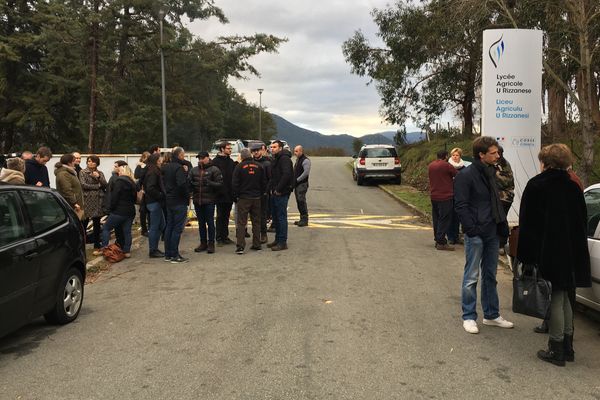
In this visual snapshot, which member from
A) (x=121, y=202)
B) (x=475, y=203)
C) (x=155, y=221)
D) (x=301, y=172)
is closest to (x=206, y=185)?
(x=155, y=221)

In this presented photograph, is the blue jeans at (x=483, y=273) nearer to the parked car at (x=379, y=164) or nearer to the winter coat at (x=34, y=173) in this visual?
the winter coat at (x=34, y=173)

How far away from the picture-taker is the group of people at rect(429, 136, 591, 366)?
14.3ft

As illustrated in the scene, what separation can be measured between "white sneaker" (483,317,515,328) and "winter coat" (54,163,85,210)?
6.12 m

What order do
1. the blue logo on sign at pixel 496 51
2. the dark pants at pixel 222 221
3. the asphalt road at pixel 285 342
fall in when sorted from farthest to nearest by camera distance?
the blue logo on sign at pixel 496 51 < the dark pants at pixel 222 221 < the asphalt road at pixel 285 342

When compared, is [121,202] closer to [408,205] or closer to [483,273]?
[483,273]

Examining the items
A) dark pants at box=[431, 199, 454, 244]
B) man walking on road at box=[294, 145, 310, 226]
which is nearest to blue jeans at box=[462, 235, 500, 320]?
dark pants at box=[431, 199, 454, 244]

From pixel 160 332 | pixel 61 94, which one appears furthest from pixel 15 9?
pixel 160 332

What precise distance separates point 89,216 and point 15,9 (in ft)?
94.7

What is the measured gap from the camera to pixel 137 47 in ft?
101

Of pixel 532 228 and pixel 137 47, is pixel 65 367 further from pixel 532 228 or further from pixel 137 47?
pixel 137 47

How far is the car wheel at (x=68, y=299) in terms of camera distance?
5371 millimetres

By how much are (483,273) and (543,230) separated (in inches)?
40.9

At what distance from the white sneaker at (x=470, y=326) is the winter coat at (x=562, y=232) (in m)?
1.02

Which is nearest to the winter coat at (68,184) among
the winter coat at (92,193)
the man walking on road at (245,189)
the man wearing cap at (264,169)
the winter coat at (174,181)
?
the winter coat at (92,193)
